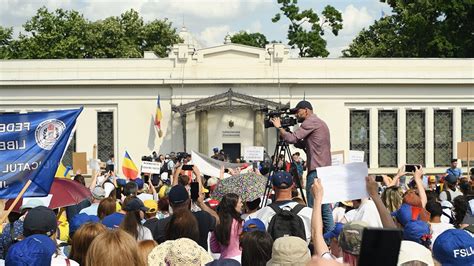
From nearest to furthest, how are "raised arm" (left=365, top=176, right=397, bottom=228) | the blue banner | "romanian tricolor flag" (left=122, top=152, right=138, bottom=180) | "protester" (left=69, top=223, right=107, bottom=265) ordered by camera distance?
"raised arm" (left=365, top=176, right=397, bottom=228) < "protester" (left=69, top=223, right=107, bottom=265) < the blue banner < "romanian tricolor flag" (left=122, top=152, right=138, bottom=180)

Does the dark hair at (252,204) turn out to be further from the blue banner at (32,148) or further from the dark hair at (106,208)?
the blue banner at (32,148)

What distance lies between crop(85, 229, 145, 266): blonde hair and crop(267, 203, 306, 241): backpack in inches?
93.9

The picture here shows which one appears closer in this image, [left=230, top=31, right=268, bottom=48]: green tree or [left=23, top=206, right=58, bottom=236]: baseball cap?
[left=23, top=206, right=58, bottom=236]: baseball cap

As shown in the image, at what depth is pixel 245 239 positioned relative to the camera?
6301 millimetres

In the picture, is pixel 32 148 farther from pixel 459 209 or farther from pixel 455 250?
pixel 455 250

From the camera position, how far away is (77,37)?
66875mm

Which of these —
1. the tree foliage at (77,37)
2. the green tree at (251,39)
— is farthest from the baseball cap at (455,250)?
the green tree at (251,39)

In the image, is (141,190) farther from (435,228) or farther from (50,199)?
(435,228)

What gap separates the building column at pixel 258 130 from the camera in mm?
42281

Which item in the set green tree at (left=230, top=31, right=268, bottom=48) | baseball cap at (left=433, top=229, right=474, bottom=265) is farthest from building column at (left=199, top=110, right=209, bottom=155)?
green tree at (left=230, top=31, right=268, bottom=48)

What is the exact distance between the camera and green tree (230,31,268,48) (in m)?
88.6

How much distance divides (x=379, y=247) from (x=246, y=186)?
7.07 metres

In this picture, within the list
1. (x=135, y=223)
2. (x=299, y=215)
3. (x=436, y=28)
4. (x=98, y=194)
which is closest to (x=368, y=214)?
(x=299, y=215)

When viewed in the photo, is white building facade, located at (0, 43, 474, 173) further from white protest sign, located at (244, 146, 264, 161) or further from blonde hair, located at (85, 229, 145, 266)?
blonde hair, located at (85, 229, 145, 266)
